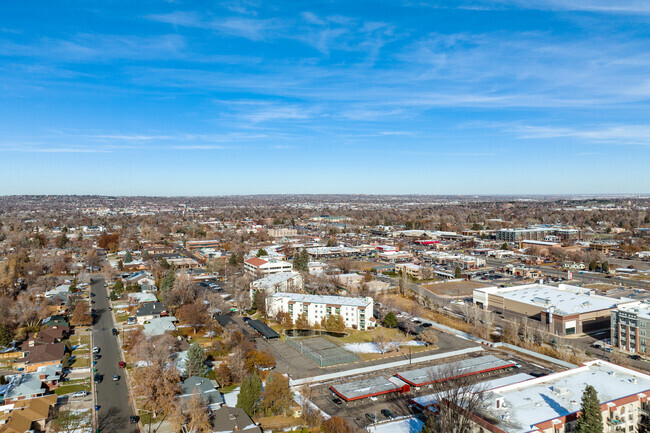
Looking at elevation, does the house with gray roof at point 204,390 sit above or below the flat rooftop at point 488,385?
above

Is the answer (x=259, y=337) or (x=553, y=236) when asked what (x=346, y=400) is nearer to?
(x=259, y=337)

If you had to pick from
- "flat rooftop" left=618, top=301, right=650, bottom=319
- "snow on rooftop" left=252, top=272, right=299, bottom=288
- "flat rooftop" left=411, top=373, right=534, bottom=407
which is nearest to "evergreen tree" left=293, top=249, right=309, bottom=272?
"snow on rooftop" left=252, top=272, right=299, bottom=288

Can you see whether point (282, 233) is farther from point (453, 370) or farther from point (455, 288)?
point (453, 370)

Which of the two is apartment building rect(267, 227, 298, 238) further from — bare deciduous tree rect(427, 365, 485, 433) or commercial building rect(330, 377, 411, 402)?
bare deciduous tree rect(427, 365, 485, 433)

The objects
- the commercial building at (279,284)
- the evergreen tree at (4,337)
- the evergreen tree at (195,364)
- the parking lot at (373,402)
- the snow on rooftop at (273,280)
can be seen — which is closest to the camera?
the parking lot at (373,402)

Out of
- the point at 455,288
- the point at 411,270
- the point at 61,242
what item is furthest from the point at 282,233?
the point at 455,288

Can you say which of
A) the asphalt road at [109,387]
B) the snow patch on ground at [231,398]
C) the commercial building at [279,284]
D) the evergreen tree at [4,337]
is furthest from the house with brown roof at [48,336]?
the commercial building at [279,284]

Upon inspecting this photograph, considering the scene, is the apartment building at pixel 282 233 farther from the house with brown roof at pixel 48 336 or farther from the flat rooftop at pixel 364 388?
the flat rooftop at pixel 364 388
